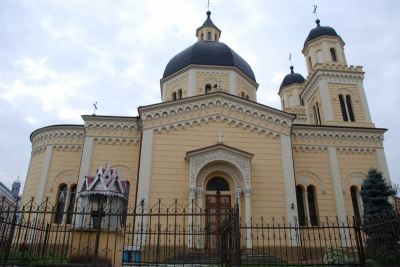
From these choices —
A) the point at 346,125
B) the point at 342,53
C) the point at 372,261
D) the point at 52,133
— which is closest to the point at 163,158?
the point at 52,133

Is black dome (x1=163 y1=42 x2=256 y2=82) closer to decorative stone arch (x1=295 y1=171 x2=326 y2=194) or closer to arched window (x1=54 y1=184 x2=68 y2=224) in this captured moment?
decorative stone arch (x1=295 y1=171 x2=326 y2=194)

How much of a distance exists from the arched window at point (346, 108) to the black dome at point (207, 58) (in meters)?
6.60

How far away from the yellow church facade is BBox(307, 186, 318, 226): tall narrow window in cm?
6

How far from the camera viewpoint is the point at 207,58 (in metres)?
23.6

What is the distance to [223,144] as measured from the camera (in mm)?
16828

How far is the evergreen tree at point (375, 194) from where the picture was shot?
16.0 m

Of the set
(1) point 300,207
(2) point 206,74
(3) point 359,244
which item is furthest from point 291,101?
(3) point 359,244

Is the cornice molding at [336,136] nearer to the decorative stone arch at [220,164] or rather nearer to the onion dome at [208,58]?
the decorative stone arch at [220,164]

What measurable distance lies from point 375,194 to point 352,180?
3.26 m

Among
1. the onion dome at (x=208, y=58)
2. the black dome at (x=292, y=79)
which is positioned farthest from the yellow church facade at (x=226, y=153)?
the black dome at (x=292, y=79)

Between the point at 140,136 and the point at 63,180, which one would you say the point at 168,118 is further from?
the point at 63,180

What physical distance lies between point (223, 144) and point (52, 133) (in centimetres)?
1085

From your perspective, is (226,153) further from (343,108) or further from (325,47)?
(325,47)

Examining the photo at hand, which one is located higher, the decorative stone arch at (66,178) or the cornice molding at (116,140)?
the cornice molding at (116,140)
